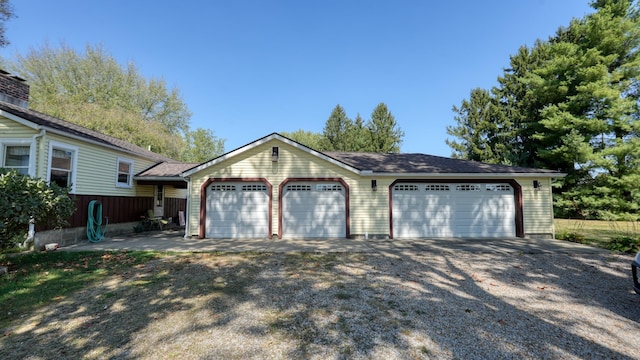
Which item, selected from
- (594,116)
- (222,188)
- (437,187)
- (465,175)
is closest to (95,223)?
(222,188)

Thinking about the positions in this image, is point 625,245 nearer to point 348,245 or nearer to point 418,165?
point 418,165

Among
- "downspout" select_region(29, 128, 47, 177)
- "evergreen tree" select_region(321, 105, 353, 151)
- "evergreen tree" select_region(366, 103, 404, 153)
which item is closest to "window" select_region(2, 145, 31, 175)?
"downspout" select_region(29, 128, 47, 177)

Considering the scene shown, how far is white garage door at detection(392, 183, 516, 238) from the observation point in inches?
424

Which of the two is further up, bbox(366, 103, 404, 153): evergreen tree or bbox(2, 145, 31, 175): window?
bbox(366, 103, 404, 153): evergreen tree

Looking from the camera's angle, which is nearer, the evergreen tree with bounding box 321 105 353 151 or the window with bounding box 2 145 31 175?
the window with bounding box 2 145 31 175

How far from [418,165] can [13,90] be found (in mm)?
16539

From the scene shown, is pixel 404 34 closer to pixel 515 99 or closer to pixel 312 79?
pixel 312 79

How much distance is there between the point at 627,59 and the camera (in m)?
17.9

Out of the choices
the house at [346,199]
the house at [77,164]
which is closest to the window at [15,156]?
the house at [77,164]

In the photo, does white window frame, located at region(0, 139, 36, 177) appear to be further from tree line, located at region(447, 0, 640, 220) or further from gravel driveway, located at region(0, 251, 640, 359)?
tree line, located at region(447, 0, 640, 220)

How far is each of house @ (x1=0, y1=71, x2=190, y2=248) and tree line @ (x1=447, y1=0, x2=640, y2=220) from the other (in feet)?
81.4

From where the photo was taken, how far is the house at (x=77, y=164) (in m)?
8.55

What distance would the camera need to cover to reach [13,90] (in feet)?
34.9

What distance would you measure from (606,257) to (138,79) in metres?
32.9
